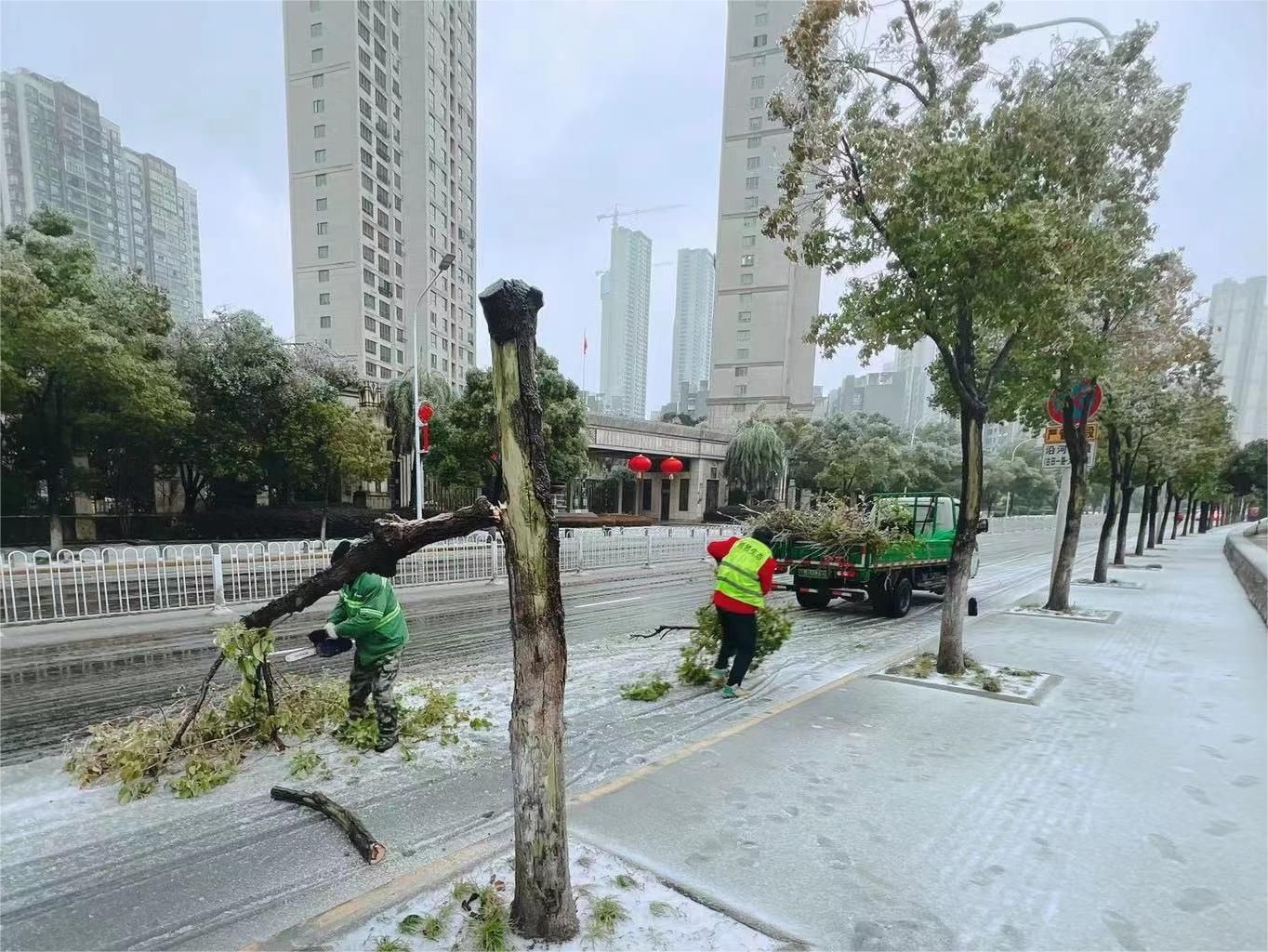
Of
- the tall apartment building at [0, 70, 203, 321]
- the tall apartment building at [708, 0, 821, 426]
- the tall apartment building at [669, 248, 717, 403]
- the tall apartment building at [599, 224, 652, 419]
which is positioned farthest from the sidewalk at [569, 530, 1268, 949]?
the tall apartment building at [669, 248, 717, 403]

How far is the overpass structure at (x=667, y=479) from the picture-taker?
32906mm

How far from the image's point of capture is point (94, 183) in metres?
14.1

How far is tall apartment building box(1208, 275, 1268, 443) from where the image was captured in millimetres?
16547

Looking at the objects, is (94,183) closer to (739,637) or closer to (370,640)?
(370,640)

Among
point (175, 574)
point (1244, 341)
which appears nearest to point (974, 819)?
point (175, 574)

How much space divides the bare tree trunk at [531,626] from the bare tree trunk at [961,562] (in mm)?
4764

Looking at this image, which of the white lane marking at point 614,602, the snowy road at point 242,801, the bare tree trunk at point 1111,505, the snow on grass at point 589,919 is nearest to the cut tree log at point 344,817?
the snowy road at point 242,801

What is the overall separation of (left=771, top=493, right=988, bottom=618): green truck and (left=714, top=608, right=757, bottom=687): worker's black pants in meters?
4.13

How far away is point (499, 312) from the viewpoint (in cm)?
190

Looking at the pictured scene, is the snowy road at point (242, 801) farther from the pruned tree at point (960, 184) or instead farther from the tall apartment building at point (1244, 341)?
the tall apartment building at point (1244, 341)

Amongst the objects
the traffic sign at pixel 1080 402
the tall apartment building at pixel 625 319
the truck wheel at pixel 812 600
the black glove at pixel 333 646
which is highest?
the tall apartment building at pixel 625 319

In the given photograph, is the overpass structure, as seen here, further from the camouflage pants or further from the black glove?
the black glove

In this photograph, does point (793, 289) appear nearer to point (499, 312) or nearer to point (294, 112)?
point (294, 112)

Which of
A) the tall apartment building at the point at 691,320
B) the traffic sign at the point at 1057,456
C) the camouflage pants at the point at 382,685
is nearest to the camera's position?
the camouflage pants at the point at 382,685
